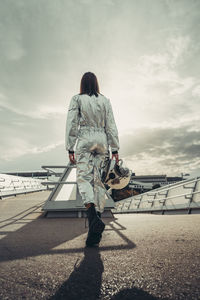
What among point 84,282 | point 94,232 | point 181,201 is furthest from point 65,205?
point 181,201

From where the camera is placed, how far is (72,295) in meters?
1.04

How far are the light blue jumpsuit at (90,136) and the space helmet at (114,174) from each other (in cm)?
17

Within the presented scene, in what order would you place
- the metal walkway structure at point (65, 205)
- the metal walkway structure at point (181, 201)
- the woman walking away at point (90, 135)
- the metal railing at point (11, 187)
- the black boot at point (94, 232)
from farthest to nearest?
the metal railing at point (11, 187)
the metal walkway structure at point (181, 201)
the metal walkway structure at point (65, 205)
the woman walking away at point (90, 135)
the black boot at point (94, 232)

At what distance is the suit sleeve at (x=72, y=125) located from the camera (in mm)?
2770

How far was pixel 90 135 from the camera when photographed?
108 inches

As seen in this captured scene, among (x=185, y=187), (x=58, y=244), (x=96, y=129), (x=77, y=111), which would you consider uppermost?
(x=77, y=111)

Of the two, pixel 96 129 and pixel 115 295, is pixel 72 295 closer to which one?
pixel 115 295

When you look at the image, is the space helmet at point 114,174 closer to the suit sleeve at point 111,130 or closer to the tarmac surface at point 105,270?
the suit sleeve at point 111,130

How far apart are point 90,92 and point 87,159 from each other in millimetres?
1075

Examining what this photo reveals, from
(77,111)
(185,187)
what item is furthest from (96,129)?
(185,187)

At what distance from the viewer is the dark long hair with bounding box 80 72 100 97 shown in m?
3.00

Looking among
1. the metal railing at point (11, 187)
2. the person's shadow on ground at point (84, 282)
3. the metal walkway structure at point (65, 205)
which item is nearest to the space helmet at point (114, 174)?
the person's shadow on ground at point (84, 282)

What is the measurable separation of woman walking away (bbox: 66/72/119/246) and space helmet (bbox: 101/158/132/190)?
14 centimetres

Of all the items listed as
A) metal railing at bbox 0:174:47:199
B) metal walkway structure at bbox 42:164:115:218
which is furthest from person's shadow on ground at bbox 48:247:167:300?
metal railing at bbox 0:174:47:199
